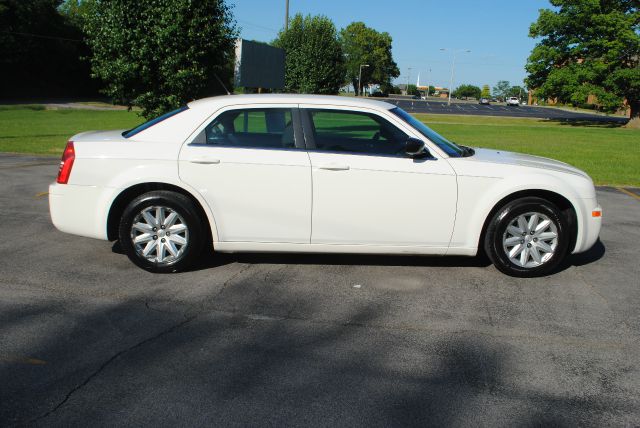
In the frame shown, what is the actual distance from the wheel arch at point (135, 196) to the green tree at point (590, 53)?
41.4m

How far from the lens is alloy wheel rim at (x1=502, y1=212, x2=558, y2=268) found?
5.51 m

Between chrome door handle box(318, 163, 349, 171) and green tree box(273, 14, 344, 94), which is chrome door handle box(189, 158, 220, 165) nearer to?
chrome door handle box(318, 163, 349, 171)

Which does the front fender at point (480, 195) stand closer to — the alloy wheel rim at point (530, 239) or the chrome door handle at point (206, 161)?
the alloy wheel rim at point (530, 239)

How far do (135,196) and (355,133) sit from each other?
2.12 metres

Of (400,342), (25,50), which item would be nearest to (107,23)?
(400,342)

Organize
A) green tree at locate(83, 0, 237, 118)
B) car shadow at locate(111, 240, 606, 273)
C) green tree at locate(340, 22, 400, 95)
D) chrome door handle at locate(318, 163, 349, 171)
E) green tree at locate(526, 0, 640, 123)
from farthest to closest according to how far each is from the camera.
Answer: green tree at locate(340, 22, 400, 95), green tree at locate(526, 0, 640, 123), green tree at locate(83, 0, 237, 118), car shadow at locate(111, 240, 606, 273), chrome door handle at locate(318, 163, 349, 171)

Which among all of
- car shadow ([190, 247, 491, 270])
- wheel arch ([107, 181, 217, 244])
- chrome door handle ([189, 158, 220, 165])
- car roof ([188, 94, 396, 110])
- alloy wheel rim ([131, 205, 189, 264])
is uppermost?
car roof ([188, 94, 396, 110])

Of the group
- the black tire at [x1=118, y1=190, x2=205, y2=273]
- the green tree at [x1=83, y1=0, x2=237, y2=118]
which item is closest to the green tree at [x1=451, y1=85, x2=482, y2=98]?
the green tree at [x1=83, y1=0, x2=237, y2=118]

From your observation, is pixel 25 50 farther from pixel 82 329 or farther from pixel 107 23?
pixel 82 329

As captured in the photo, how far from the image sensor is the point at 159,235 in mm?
5426

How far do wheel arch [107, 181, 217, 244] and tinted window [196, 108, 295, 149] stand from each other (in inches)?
19.8

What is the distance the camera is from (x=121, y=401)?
320cm

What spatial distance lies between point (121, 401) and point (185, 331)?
100 cm

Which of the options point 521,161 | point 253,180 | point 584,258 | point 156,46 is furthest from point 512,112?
point 253,180
